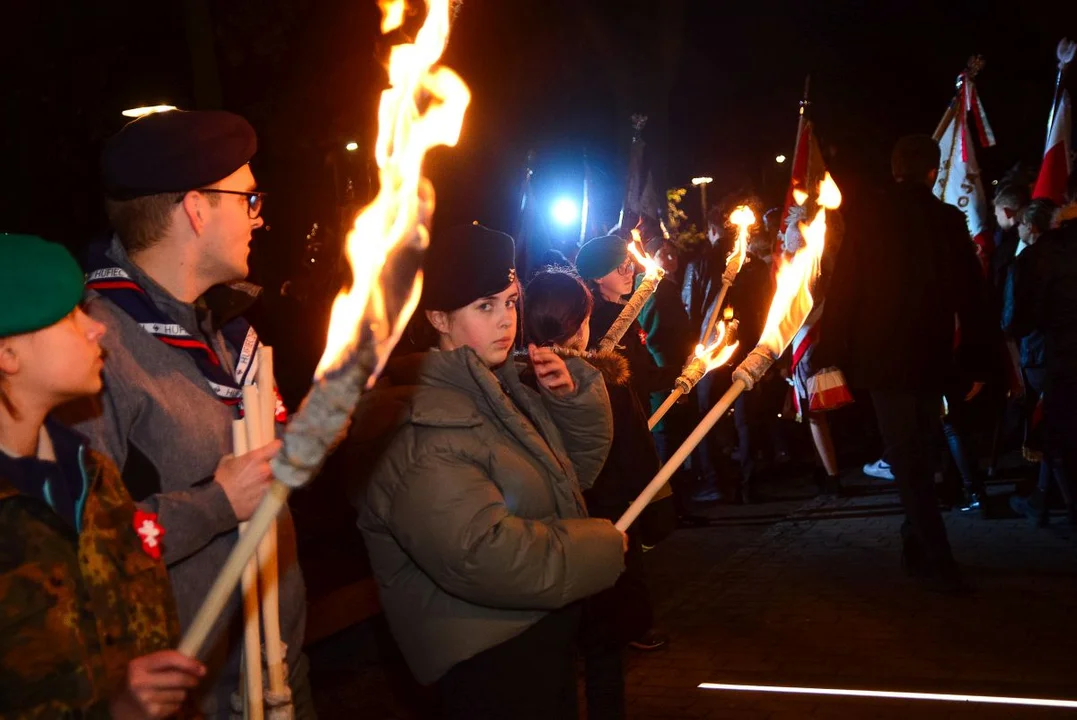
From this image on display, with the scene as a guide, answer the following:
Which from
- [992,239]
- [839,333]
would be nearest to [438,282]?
[839,333]

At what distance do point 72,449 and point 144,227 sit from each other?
794mm

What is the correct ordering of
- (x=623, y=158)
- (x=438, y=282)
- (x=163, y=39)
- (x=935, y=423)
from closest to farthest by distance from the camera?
(x=438, y=282), (x=935, y=423), (x=163, y=39), (x=623, y=158)

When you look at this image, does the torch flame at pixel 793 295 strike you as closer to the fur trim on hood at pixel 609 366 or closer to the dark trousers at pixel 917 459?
the fur trim on hood at pixel 609 366

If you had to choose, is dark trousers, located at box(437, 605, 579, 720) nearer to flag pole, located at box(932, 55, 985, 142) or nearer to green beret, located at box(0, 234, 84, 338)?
green beret, located at box(0, 234, 84, 338)

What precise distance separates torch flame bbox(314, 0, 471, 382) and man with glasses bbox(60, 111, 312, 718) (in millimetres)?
512

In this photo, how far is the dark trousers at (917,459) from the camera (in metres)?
6.21

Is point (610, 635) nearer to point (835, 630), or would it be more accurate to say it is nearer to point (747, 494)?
point (835, 630)

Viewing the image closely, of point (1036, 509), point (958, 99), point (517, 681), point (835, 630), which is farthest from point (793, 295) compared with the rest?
point (958, 99)

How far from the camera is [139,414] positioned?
8.21ft

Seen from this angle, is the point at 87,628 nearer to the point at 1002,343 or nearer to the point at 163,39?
the point at 163,39

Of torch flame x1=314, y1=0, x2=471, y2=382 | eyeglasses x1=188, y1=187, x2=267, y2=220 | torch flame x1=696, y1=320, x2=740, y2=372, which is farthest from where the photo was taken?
torch flame x1=696, y1=320, x2=740, y2=372

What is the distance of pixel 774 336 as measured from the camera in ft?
10.5

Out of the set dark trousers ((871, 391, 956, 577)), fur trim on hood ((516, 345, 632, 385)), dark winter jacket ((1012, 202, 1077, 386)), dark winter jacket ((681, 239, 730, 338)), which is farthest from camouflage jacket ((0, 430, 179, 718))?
dark winter jacket ((681, 239, 730, 338))

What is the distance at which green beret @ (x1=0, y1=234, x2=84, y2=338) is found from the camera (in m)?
2.05
